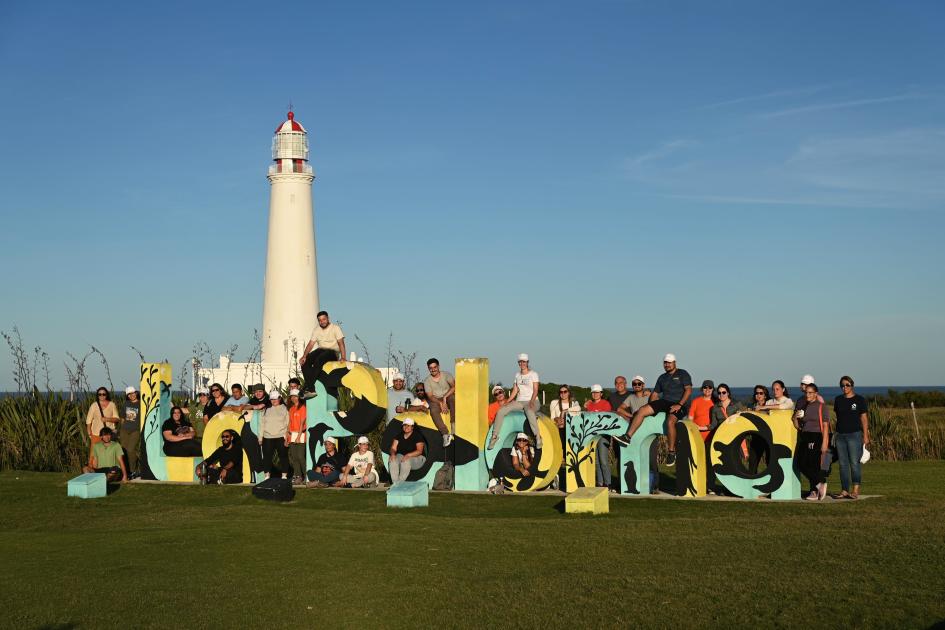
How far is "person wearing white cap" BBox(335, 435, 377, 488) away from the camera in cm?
1877

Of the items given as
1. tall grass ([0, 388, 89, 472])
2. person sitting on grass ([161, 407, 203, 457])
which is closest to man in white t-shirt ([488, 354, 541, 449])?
person sitting on grass ([161, 407, 203, 457])

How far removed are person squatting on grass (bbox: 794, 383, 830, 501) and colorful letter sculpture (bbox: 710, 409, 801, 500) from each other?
0.17 m

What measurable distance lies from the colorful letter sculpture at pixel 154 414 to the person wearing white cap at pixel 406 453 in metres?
4.77

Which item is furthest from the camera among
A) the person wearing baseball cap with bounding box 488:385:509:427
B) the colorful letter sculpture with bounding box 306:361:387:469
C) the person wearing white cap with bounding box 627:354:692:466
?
the colorful letter sculpture with bounding box 306:361:387:469

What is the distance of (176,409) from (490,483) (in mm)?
6638

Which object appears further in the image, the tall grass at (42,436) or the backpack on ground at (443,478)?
the tall grass at (42,436)

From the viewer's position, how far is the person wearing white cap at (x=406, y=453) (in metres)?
18.6

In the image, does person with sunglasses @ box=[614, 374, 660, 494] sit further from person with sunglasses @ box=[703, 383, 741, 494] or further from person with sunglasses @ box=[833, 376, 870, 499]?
person with sunglasses @ box=[833, 376, 870, 499]

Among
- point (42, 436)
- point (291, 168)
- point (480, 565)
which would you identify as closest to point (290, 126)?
point (291, 168)

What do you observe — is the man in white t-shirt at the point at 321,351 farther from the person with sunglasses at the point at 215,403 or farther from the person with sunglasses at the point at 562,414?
the person with sunglasses at the point at 562,414

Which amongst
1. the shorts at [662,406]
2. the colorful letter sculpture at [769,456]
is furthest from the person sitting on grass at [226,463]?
the colorful letter sculpture at [769,456]

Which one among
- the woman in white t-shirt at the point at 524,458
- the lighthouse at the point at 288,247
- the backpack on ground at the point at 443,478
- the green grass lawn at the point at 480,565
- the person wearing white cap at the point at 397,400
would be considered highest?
the lighthouse at the point at 288,247

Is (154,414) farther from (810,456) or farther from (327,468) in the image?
(810,456)

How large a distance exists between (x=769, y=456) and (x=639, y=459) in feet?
6.82
